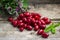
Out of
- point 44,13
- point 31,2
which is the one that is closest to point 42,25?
point 44,13

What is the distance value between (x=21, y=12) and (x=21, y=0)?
11cm

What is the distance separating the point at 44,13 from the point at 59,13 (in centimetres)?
13

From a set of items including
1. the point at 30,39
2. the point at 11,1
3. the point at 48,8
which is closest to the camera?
the point at 30,39

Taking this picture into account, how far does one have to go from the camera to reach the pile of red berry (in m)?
1.86

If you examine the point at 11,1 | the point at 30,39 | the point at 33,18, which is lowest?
the point at 30,39

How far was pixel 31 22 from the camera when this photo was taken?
190cm

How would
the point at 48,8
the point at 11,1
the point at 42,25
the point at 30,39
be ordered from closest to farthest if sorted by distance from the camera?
the point at 30,39
the point at 42,25
the point at 11,1
the point at 48,8

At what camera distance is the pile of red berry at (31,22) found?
73.3 inches

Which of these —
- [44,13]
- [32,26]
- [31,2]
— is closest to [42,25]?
[32,26]

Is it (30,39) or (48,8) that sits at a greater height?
(48,8)

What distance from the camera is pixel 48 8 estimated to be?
216 cm

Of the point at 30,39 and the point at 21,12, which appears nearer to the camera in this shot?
the point at 30,39

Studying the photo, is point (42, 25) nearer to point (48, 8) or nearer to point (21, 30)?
point (21, 30)

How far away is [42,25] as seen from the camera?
1872 mm
